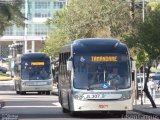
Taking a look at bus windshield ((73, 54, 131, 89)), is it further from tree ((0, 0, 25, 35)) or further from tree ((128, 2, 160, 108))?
tree ((0, 0, 25, 35))

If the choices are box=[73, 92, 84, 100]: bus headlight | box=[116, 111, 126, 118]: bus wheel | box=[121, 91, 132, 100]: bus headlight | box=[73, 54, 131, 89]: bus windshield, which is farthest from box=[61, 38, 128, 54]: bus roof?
box=[116, 111, 126, 118]: bus wheel

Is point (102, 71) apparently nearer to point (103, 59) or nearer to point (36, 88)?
point (103, 59)

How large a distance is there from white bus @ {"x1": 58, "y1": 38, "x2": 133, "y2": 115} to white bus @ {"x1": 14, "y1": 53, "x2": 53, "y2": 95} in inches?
958

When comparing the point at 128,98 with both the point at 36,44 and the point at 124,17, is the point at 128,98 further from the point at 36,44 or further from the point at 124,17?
the point at 36,44

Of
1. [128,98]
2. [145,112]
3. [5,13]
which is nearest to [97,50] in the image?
[128,98]

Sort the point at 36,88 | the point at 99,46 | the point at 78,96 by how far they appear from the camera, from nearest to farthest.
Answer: the point at 78,96 < the point at 99,46 < the point at 36,88

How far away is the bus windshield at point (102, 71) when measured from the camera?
27125 mm

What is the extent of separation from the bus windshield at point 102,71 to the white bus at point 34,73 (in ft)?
82.7

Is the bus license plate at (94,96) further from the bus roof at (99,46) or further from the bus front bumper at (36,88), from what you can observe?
the bus front bumper at (36,88)

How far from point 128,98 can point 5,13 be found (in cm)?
3341

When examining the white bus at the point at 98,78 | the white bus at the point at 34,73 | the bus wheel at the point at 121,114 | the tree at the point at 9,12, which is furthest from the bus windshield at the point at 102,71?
the tree at the point at 9,12

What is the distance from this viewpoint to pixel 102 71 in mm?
A: 27406

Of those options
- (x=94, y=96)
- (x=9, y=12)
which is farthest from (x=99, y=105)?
(x=9, y=12)

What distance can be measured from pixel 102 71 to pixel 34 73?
2568 centimetres
